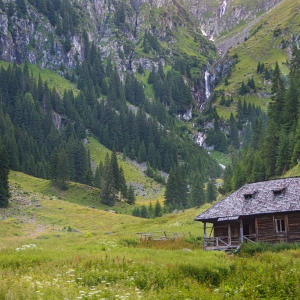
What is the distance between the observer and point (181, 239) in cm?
4331

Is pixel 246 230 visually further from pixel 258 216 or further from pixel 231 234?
pixel 258 216

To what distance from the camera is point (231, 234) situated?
41562mm

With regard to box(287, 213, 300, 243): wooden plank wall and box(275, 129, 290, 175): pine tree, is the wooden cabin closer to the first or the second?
box(287, 213, 300, 243): wooden plank wall

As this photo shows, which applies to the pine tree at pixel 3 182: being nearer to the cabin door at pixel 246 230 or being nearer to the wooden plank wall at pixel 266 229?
the cabin door at pixel 246 230

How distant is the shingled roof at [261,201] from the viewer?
37616mm

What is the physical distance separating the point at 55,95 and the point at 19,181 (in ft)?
278

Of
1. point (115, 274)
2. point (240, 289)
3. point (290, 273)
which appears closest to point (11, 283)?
point (115, 274)

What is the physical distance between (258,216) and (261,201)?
62.2 inches

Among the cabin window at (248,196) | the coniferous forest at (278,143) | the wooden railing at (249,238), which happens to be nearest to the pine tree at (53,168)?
the coniferous forest at (278,143)

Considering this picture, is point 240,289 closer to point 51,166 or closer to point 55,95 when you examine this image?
point 51,166

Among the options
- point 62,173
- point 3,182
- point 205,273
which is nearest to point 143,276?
point 205,273

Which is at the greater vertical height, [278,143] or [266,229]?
[278,143]

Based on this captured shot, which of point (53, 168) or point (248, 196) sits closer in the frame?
point (248, 196)

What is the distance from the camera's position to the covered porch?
1549 inches
